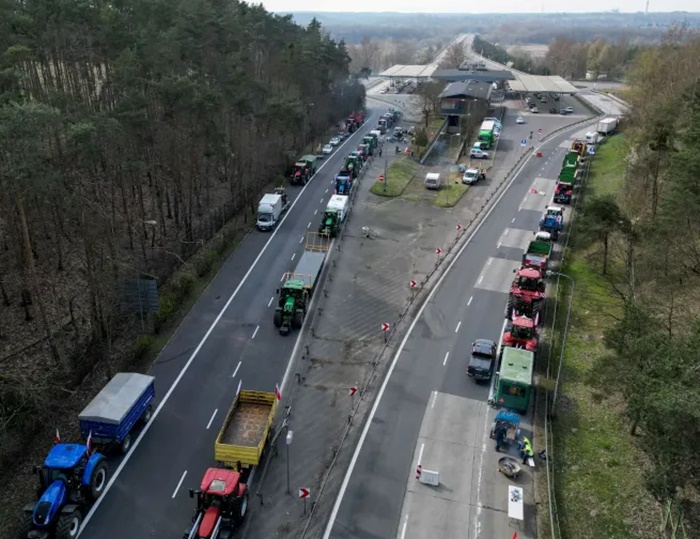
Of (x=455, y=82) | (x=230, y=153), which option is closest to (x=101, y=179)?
(x=230, y=153)

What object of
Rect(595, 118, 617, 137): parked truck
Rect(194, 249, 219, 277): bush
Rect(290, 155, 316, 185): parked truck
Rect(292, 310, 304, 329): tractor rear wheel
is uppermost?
Rect(595, 118, 617, 137): parked truck

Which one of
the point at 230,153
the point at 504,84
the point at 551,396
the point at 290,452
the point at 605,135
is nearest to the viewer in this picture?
the point at 290,452

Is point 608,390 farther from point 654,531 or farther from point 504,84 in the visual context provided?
point 504,84

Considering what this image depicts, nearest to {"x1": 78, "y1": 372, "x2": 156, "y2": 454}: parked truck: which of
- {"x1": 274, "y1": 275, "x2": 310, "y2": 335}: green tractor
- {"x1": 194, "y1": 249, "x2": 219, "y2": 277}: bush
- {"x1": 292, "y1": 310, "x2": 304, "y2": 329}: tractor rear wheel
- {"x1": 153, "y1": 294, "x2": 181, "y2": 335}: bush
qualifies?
{"x1": 153, "y1": 294, "x2": 181, "y2": 335}: bush

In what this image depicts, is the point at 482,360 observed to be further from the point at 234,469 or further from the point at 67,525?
the point at 67,525

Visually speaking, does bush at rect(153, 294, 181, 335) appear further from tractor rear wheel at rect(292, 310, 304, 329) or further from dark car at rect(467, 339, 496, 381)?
dark car at rect(467, 339, 496, 381)

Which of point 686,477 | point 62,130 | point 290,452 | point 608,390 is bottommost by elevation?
point 290,452
